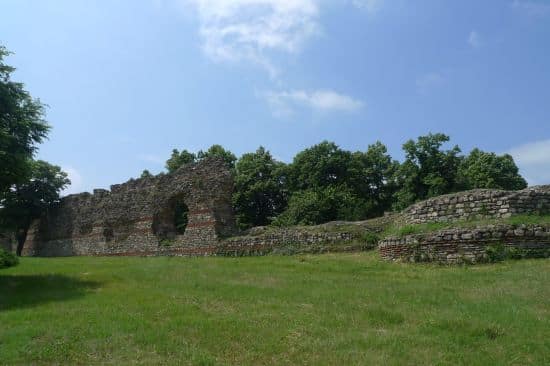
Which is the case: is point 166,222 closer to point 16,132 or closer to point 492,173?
point 16,132

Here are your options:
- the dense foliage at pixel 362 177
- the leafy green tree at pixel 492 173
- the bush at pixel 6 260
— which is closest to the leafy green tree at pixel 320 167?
the dense foliage at pixel 362 177

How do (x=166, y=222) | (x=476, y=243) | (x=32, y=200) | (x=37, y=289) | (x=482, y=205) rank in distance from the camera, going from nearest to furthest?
(x=37, y=289), (x=476, y=243), (x=482, y=205), (x=166, y=222), (x=32, y=200)

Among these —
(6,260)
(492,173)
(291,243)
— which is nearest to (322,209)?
(291,243)

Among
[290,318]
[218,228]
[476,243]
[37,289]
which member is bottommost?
[290,318]

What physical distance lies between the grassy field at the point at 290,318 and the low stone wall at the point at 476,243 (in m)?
0.63

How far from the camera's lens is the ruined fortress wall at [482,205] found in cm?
1512

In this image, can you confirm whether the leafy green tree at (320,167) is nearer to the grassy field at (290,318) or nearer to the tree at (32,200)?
the tree at (32,200)

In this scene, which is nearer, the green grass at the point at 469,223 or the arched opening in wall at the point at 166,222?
the green grass at the point at 469,223

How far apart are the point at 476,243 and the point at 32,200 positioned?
31395 mm

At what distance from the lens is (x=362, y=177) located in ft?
127

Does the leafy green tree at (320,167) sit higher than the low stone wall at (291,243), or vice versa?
the leafy green tree at (320,167)

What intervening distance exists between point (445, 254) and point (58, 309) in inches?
399

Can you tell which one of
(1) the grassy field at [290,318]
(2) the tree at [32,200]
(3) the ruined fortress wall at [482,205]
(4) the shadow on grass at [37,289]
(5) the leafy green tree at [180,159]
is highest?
(5) the leafy green tree at [180,159]

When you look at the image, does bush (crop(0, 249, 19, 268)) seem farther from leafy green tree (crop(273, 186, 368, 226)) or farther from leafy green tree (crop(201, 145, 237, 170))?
leafy green tree (crop(201, 145, 237, 170))
